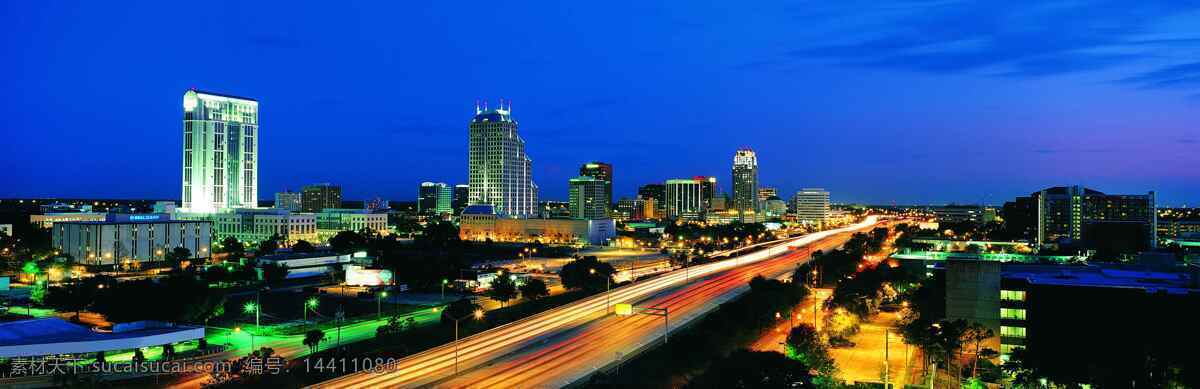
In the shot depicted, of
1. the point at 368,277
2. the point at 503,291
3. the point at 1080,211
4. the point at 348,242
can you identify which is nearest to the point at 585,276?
the point at 503,291

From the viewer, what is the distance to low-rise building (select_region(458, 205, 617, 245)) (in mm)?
134125

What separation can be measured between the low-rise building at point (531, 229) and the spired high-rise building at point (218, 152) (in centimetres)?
3784

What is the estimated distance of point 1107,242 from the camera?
9050cm

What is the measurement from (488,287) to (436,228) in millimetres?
58486

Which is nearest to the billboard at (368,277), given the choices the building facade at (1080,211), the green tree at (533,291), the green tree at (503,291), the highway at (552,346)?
the green tree at (503,291)

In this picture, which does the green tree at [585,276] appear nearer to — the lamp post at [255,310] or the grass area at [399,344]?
the grass area at [399,344]

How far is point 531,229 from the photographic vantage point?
140 meters

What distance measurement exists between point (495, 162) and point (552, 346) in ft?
402

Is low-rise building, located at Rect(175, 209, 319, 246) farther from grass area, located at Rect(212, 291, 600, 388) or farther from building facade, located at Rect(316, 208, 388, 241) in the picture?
grass area, located at Rect(212, 291, 600, 388)

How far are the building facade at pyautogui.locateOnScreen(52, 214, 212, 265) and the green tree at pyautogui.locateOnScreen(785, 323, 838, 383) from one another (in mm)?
77909

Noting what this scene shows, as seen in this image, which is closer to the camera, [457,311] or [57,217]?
[457,311]

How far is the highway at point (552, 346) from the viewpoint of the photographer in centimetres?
2953

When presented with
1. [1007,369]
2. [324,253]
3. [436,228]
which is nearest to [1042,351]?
[1007,369]

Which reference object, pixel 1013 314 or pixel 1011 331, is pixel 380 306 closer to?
pixel 1011 331
